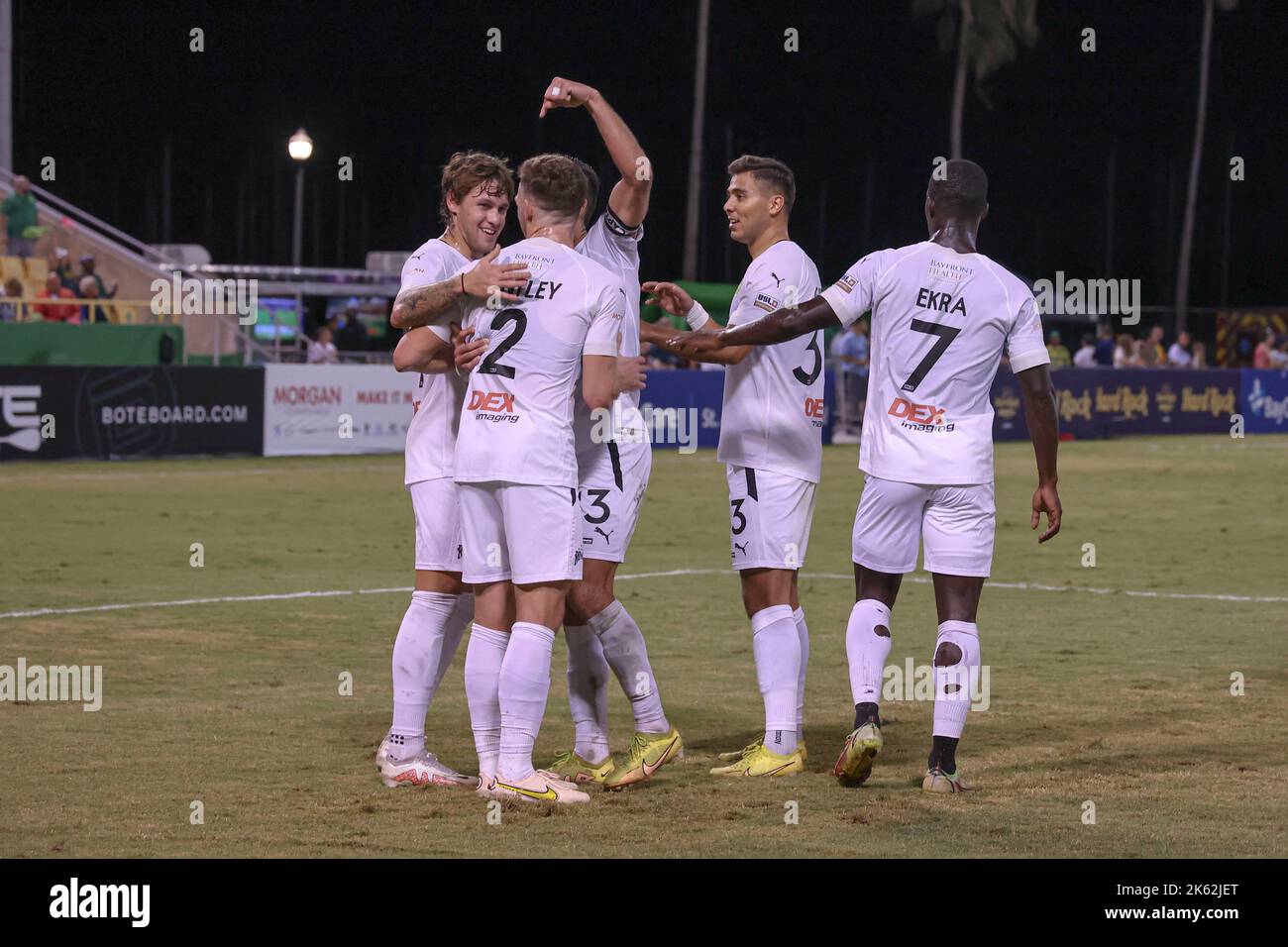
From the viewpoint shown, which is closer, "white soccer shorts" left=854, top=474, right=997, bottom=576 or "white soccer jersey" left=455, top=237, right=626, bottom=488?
"white soccer jersey" left=455, top=237, right=626, bottom=488

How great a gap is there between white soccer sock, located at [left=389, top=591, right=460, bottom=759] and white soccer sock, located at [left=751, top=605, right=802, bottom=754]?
4.56 feet

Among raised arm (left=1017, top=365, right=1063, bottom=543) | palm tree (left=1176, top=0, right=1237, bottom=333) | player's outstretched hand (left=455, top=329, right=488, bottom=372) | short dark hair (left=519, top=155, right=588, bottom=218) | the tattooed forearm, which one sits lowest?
raised arm (left=1017, top=365, right=1063, bottom=543)

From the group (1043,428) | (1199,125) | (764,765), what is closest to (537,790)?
(764,765)

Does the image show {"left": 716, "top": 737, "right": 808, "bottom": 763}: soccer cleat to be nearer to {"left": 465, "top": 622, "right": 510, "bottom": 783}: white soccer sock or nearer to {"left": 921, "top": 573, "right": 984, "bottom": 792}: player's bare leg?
{"left": 921, "top": 573, "right": 984, "bottom": 792}: player's bare leg

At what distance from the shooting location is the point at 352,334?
1511 inches

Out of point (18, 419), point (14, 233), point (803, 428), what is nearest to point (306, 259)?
point (14, 233)

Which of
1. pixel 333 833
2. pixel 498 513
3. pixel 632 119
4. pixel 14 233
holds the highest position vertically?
pixel 632 119

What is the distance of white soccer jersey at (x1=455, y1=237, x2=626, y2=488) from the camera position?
276 inches

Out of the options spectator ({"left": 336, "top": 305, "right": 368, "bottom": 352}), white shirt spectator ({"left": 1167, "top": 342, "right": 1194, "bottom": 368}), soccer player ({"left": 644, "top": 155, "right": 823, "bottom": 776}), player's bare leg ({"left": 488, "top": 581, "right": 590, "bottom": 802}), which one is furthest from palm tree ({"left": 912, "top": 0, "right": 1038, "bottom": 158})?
player's bare leg ({"left": 488, "top": 581, "right": 590, "bottom": 802})

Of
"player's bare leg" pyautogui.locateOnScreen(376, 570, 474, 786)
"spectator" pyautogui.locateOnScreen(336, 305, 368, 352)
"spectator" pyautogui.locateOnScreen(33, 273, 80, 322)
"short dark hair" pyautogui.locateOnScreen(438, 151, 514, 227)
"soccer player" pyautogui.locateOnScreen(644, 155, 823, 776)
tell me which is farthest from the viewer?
"spectator" pyautogui.locateOnScreen(336, 305, 368, 352)

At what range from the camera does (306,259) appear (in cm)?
6538

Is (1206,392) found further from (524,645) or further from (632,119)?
(524,645)

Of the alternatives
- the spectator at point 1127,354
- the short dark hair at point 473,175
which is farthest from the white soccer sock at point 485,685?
the spectator at point 1127,354

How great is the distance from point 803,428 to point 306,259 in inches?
2339
